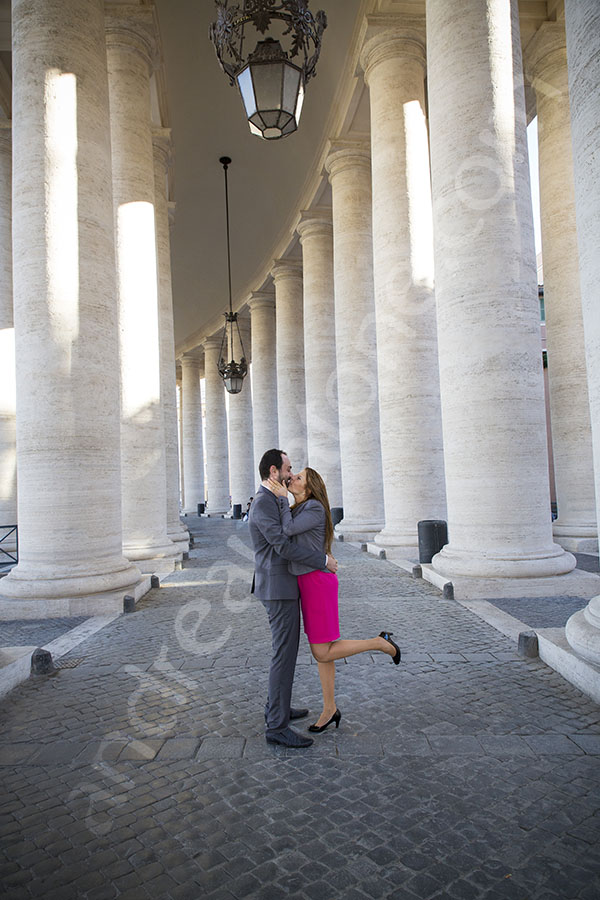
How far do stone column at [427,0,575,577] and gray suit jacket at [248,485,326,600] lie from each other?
7.98 metres

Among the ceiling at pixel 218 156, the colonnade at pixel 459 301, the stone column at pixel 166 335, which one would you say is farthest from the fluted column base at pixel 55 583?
the ceiling at pixel 218 156

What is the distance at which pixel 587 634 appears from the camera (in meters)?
8.24

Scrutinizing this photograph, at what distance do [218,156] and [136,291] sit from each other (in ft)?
67.1

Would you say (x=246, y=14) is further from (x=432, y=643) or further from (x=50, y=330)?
(x=432, y=643)

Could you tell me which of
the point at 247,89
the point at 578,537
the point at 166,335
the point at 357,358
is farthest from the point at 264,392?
the point at 247,89

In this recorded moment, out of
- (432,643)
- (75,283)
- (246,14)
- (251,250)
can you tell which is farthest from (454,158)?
(251,250)

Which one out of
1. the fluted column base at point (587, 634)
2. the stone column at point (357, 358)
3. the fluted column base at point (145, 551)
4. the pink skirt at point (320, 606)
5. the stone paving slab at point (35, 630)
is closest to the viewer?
the pink skirt at point (320, 606)

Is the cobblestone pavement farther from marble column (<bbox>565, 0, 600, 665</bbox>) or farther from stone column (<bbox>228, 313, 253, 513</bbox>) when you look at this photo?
stone column (<bbox>228, 313, 253, 513</bbox>)

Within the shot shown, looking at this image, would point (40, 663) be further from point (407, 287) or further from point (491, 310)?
point (407, 287)

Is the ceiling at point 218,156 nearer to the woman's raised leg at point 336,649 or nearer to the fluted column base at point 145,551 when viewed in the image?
the fluted column base at point 145,551

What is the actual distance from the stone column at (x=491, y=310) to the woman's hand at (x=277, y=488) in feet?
26.5

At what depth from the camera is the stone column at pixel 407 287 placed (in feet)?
69.0

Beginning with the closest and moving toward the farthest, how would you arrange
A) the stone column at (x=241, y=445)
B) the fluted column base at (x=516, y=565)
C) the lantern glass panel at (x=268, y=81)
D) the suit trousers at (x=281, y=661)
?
the suit trousers at (x=281, y=661) → the lantern glass panel at (x=268, y=81) → the fluted column base at (x=516, y=565) → the stone column at (x=241, y=445)

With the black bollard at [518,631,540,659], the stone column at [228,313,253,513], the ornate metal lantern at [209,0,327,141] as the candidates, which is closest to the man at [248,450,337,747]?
the black bollard at [518,631,540,659]
